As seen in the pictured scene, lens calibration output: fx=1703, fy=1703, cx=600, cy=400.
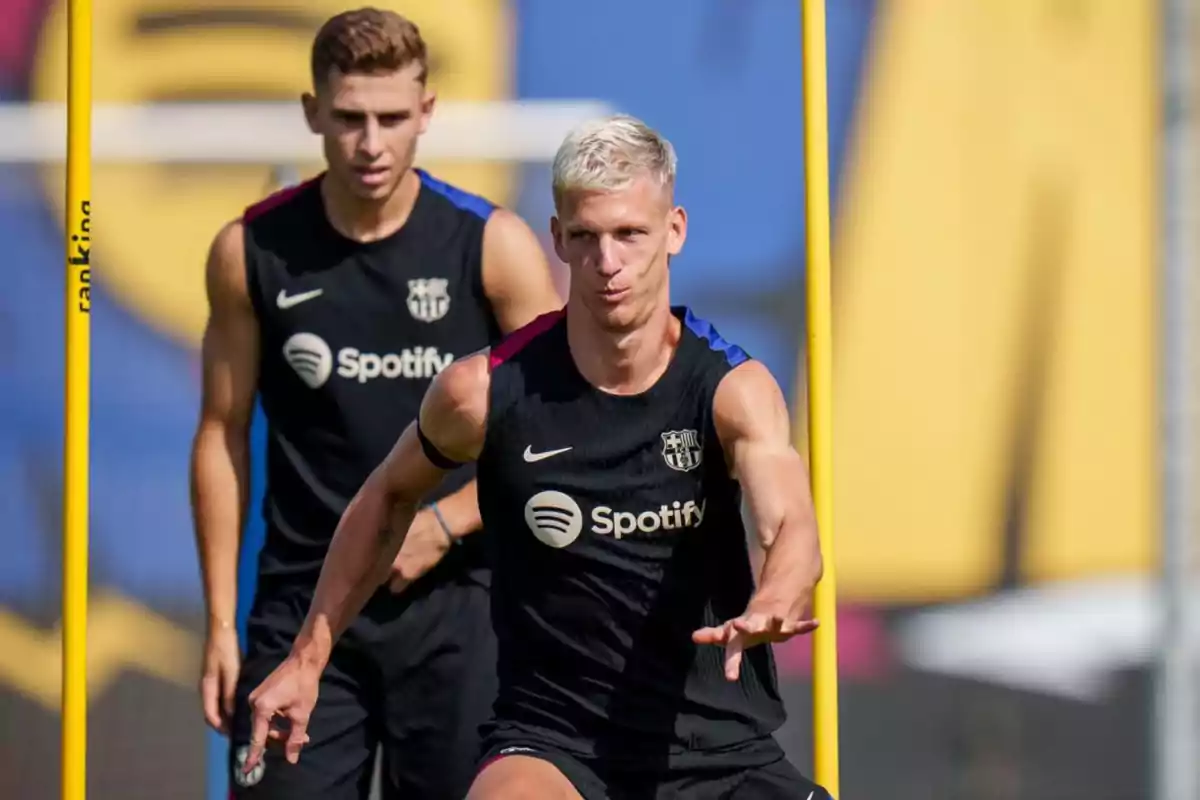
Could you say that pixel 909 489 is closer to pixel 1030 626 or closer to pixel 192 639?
pixel 1030 626

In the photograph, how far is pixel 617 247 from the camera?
2.70 m

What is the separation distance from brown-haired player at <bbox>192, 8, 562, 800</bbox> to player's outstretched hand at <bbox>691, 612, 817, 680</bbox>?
113 centimetres

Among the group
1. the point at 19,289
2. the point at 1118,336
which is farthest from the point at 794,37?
the point at 19,289

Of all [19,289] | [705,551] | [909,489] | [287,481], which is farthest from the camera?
[909,489]

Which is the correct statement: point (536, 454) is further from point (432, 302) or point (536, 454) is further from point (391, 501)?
point (432, 302)

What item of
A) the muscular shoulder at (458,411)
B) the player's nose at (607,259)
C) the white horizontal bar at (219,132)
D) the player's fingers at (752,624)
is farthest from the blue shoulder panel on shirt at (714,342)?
the white horizontal bar at (219,132)

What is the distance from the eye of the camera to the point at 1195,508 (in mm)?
5414

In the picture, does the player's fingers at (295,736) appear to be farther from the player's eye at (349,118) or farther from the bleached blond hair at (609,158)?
the player's eye at (349,118)

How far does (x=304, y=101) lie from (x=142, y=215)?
1642mm

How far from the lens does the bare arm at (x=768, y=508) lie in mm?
2404

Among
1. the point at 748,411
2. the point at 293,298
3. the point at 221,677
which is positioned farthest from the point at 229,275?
the point at 748,411

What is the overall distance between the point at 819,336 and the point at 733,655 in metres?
1.04

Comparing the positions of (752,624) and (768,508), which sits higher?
(768,508)

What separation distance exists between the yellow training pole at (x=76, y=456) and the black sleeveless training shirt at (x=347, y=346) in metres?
0.40
